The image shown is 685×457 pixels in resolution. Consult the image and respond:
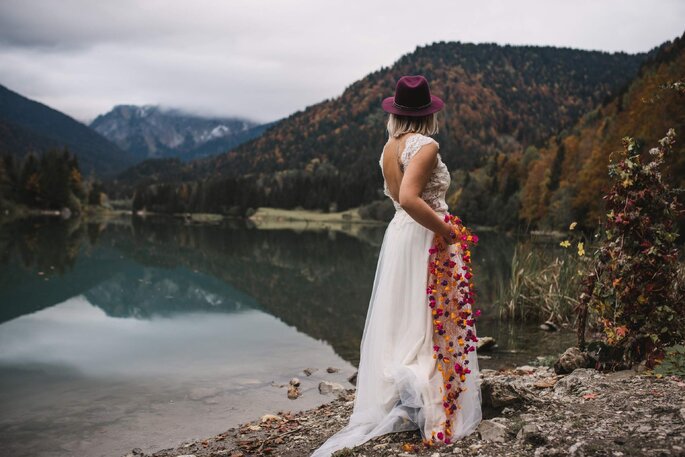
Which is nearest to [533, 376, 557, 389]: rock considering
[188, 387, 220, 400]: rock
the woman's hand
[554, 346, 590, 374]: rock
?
[554, 346, 590, 374]: rock

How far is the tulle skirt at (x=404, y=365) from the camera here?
447 centimetres

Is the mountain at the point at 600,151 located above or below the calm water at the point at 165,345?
above

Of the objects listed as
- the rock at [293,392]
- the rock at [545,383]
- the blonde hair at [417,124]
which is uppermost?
the blonde hair at [417,124]

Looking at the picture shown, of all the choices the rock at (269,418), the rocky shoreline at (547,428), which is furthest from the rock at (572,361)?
the rock at (269,418)

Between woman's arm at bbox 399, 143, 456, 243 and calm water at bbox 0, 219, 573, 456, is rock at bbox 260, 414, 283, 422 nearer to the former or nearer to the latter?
calm water at bbox 0, 219, 573, 456

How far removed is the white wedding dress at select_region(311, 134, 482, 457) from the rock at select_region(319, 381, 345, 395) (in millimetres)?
4063

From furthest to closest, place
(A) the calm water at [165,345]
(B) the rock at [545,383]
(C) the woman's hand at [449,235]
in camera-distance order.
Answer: (A) the calm water at [165,345], (B) the rock at [545,383], (C) the woman's hand at [449,235]

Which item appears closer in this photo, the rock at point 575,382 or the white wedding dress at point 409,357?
the white wedding dress at point 409,357

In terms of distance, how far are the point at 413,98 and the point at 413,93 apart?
41 mm

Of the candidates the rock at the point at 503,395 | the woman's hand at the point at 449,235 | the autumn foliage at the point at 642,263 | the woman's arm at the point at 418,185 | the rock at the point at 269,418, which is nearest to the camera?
the woman's arm at the point at 418,185

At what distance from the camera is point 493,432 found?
441 centimetres

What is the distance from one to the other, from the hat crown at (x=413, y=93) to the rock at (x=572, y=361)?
4266 mm

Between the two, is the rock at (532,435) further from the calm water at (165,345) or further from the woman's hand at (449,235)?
the calm water at (165,345)

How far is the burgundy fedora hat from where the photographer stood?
14.2ft
